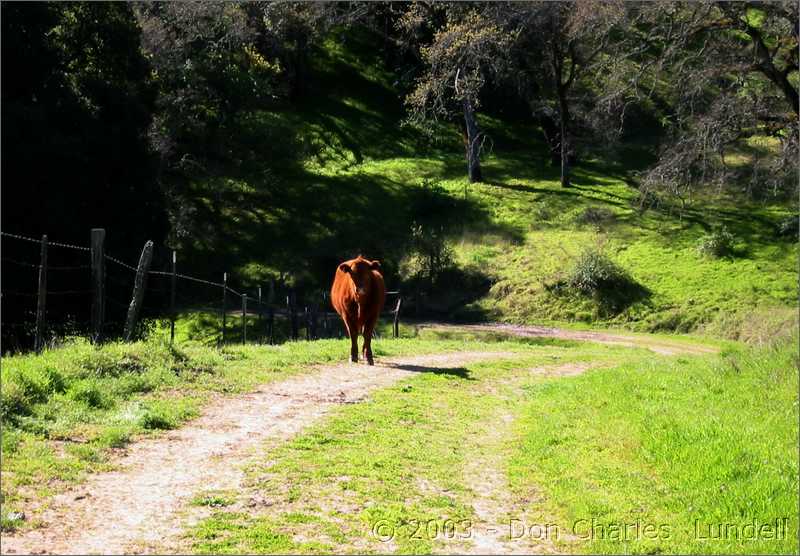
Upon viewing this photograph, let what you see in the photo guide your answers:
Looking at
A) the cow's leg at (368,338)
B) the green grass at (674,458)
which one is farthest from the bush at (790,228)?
the cow's leg at (368,338)

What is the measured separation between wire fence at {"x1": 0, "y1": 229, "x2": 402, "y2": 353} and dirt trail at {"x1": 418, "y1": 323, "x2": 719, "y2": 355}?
4369 millimetres

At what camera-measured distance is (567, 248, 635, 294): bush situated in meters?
35.8

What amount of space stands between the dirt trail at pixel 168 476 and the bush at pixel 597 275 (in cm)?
2390

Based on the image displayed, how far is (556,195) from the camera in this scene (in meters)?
46.1

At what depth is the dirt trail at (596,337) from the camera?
2766cm

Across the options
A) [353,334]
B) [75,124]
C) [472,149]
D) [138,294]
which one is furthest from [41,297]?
[472,149]

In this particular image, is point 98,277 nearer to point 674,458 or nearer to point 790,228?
point 674,458

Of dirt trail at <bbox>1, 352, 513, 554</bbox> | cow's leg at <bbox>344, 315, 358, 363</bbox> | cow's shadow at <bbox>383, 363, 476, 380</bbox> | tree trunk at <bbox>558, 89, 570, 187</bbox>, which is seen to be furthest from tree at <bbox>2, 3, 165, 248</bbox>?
tree trunk at <bbox>558, 89, 570, 187</bbox>

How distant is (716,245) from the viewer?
3722 cm

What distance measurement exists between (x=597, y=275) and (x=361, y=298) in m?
20.5

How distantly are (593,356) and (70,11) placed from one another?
19899mm

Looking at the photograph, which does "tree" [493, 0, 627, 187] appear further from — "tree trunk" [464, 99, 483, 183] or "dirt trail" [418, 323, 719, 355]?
"dirt trail" [418, 323, 719, 355]

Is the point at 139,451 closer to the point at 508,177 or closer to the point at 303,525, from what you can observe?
the point at 303,525

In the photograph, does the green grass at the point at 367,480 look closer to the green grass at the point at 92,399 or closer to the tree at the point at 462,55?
the green grass at the point at 92,399
